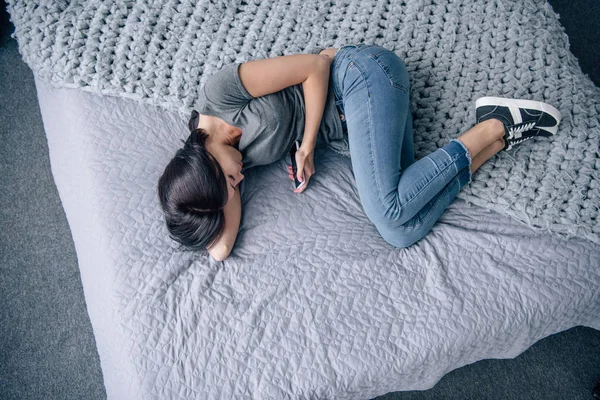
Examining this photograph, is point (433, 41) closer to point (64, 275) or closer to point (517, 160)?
point (517, 160)

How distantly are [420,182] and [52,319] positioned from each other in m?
1.22

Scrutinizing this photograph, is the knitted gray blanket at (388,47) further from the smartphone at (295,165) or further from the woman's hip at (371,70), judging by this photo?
the smartphone at (295,165)

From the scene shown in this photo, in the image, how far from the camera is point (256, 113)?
1.04 metres

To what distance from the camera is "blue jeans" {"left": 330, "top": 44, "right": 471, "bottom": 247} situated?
3.43 feet

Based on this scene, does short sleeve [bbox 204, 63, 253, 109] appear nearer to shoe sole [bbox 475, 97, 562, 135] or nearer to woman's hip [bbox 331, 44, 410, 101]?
woman's hip [bbox 331, 44, 410, 101]

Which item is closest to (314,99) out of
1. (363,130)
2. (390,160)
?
(363,130)

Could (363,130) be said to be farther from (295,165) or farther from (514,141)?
(514,141)

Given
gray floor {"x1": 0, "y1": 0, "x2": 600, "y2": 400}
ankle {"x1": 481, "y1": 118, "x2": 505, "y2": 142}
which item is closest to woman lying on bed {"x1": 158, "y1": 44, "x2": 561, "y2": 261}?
ankle {"x1": 481, "y1": 118, "x2": 505, "y2": 142}

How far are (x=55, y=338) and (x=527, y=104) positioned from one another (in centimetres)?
156

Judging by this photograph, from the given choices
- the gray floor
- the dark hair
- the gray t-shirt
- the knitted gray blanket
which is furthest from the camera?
the gray floor

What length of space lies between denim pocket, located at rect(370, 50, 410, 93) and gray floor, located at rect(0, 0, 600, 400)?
89 cm

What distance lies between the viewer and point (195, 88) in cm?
120

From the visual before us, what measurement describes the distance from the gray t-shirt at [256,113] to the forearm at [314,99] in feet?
0.11

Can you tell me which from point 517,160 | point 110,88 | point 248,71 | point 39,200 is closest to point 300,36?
point 248,71
